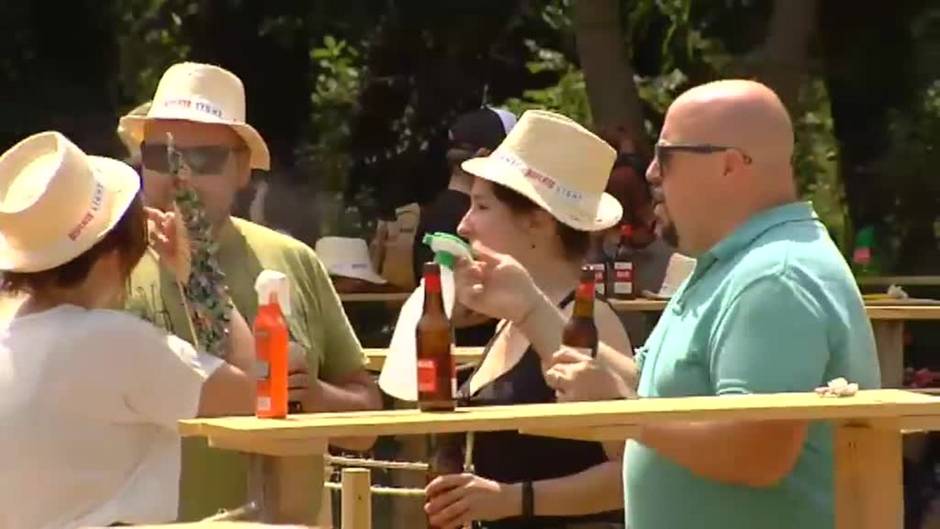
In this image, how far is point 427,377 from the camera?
152 inches

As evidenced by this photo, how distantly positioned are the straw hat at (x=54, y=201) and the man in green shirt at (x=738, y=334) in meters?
0.91

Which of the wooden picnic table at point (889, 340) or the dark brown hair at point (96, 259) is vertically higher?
the dark brown hair at point (96, 259)

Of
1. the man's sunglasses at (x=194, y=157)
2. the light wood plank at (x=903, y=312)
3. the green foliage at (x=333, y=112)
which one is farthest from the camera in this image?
the green foliage at (x=333, y=112)

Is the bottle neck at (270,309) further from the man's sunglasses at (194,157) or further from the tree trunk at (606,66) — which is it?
the tree trunk at (606,66)

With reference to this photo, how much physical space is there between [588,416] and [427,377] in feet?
1.64

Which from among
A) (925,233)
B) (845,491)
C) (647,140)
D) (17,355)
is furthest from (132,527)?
(925,233)

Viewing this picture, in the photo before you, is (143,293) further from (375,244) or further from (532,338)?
(375,244)

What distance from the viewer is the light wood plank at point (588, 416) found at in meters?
3.43

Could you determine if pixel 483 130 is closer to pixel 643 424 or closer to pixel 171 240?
pixel 171 240

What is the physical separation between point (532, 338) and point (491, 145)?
7.50 feet

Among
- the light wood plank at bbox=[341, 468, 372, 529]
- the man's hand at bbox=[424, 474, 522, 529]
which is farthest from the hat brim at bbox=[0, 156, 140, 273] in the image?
the light wood plank at bbox=[341, 468, 372, 529]

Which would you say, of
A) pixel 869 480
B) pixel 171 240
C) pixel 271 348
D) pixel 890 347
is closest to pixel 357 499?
pixel 171 240

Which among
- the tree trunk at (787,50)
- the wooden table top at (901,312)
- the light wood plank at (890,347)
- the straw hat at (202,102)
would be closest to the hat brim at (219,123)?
the straw hat at (202,102)

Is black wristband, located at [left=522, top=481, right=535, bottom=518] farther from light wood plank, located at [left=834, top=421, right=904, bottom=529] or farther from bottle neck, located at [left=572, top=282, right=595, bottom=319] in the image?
light wood plank, located at [left=834, top=421, right=904, bottom=529]
